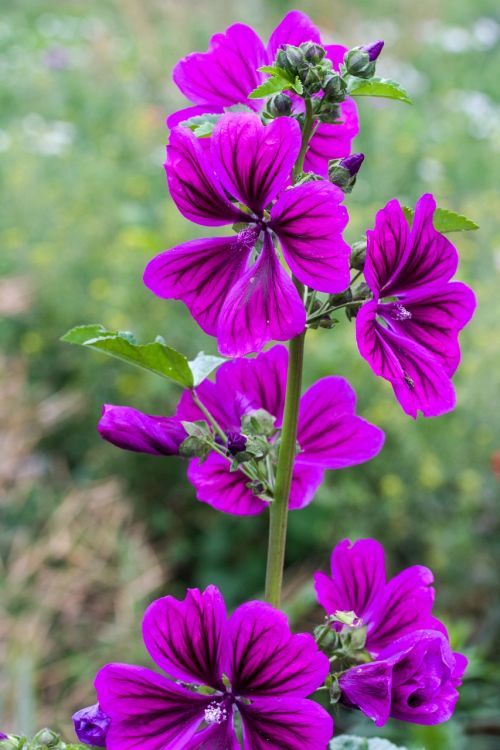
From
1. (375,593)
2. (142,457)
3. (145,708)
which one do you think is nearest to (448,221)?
(375,593)

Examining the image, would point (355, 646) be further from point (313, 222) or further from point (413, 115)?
point (413, 115)

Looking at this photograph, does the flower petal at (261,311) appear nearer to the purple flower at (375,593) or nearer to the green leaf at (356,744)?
the purple flower at (375,593)

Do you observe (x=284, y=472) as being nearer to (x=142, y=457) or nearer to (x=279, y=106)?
(x=279, y=106)

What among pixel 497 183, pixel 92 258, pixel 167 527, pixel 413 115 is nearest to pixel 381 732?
pixel 167 527

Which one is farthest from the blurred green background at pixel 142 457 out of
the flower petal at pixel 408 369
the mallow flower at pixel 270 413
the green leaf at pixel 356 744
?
the flower petal at pixel 408 369

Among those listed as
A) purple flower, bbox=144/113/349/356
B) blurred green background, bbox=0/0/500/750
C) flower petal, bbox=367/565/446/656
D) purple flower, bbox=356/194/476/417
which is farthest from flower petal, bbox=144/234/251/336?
blurred green background, bbox=0/0/500/750
